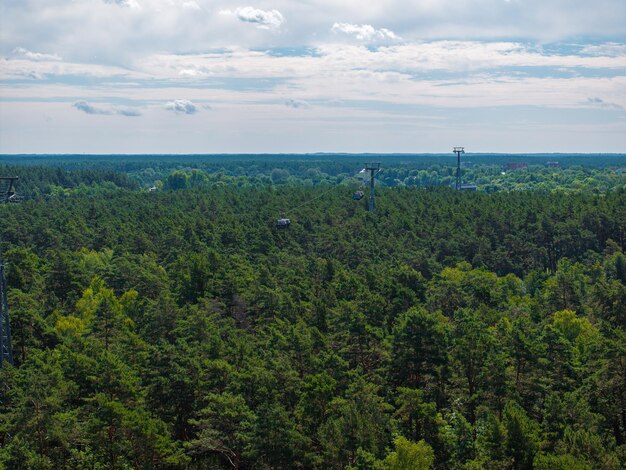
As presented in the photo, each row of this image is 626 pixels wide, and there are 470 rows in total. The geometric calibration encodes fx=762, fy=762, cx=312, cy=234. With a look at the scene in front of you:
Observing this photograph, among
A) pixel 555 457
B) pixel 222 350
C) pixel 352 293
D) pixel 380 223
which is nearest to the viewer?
pixel 555 457

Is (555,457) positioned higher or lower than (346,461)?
higher

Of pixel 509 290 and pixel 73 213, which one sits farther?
pixel 73 213

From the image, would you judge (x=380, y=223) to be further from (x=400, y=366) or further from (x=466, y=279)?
(x=400, y=366)

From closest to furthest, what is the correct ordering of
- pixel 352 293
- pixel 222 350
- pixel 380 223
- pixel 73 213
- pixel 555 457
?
pixel 555 457 → pixel 222 350 → pixel 352 293 → pixel 380 223 → pixel 73 213

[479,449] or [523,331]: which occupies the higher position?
[523,331]

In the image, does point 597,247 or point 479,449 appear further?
point 597,247

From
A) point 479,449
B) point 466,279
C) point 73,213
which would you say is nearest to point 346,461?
point 479,449

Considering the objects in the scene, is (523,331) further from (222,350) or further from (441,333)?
(222,350)

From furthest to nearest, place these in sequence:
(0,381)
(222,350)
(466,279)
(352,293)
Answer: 1. (466,279)
2. (352,293)
3. (222,350)
4. (0,381)

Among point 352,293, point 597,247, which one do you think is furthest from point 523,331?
point 597,247

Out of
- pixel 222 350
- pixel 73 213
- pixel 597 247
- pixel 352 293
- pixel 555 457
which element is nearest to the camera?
pixel 555 457
